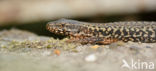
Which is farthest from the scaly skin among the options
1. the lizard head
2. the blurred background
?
the blurred background

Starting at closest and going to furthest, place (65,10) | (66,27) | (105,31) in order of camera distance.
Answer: (105,31) < (66,27) < (65,10)

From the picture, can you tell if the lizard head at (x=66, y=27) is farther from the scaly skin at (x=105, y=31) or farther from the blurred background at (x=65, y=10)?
the blurred background at (x=65, y=10)

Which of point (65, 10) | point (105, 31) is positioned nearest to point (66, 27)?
point (105, 31)

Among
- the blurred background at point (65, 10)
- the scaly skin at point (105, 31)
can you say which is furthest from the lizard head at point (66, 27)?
the blurred background at point (65, 10)

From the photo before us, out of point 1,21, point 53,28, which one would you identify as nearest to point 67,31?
point 53,28

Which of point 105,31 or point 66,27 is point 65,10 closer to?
point 66,27

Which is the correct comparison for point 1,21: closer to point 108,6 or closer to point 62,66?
point 108,6
